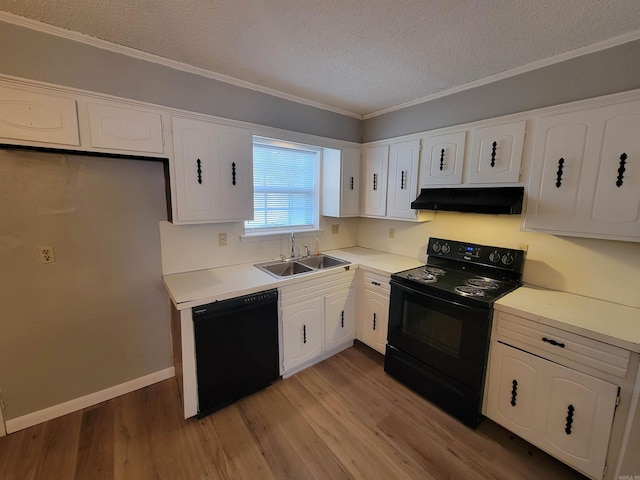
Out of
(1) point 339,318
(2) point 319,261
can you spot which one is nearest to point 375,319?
(1) point 339,318

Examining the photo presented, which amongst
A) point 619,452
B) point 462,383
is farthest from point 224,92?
point 619,452

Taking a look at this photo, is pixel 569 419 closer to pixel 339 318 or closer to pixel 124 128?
pixel 339 318

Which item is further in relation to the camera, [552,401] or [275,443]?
[275,443]

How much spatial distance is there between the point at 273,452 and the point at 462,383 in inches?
52.9

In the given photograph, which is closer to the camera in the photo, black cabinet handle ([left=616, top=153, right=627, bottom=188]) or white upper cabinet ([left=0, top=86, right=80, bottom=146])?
white upper cabinet ([left=0, top=86, right=80, bottom=146])

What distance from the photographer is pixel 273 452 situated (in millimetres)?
1698

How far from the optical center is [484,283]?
2133 millimetres

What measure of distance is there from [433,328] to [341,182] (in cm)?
167

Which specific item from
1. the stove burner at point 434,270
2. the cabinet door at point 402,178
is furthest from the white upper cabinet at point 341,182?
the stove burner at point 434,270

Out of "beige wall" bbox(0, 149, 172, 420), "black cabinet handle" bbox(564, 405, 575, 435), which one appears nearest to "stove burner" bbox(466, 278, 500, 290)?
"black cabinet handle" bbox(564, 405, 575, 435)

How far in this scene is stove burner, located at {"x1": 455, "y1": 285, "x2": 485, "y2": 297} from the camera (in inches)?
74.6

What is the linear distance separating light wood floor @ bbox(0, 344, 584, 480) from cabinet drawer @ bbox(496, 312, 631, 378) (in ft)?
2.29

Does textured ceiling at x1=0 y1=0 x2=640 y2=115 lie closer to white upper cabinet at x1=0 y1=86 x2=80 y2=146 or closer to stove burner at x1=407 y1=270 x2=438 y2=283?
white upper cabinet at x1=0 y1=86 x2=80 y2=146

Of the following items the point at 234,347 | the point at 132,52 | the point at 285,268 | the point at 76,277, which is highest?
the point at 132,52
